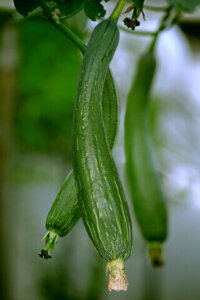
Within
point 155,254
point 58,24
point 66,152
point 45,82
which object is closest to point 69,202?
point 58,24

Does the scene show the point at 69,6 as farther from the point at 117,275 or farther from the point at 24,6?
the point at 117,275

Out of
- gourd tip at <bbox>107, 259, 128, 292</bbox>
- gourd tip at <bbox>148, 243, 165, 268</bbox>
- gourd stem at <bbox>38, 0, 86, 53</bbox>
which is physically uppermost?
gourd stem at <bbox>38, 0, 86, 53</bbox>

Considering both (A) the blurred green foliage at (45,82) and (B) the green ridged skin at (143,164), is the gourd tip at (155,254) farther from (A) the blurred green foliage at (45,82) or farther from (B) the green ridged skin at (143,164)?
(A) the blurred green foliage at (45,82)

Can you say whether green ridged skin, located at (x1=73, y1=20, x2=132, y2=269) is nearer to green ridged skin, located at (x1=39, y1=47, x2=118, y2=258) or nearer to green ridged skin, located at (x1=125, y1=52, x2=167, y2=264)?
green ridged skin, located at (x1=39, y1=47, x2=118, y2=258)

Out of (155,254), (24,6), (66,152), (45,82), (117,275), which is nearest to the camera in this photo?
(117,275)

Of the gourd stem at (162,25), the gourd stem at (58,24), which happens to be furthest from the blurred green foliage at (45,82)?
the gourd stem at (58,24)

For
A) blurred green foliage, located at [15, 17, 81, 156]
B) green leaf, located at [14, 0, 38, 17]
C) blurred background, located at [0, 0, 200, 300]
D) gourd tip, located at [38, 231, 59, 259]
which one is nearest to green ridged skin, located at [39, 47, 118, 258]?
gourd tip, located at [38, 231, 59, 259]
